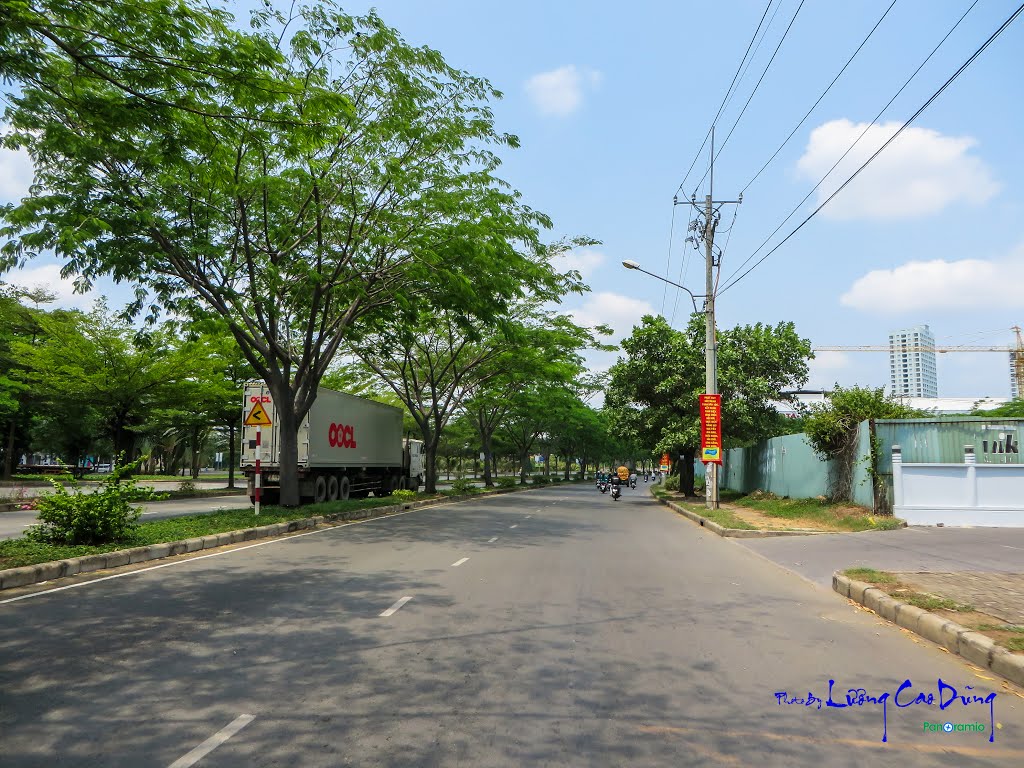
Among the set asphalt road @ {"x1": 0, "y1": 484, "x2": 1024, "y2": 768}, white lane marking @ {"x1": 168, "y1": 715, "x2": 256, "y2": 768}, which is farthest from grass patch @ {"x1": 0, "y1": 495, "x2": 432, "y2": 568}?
white lane marking @ {"x1": 168, "y1": 715, "x2": 256, "y2": 768}

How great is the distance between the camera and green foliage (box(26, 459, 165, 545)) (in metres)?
11.0

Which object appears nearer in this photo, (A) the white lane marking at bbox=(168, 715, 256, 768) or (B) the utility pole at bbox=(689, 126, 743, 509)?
(A) the white lane marking at bbox=(168, 715, 256, 768)

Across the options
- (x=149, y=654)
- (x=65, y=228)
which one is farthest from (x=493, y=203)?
(x=149, y=654)

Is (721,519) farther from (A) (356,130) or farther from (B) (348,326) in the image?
Answer: (A) (356,130)

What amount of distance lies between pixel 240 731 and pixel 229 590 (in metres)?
4.79

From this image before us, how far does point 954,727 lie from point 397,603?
5058mm

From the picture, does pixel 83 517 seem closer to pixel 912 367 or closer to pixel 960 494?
pixel 960 494

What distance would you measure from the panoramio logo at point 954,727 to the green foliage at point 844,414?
14847 millimetres

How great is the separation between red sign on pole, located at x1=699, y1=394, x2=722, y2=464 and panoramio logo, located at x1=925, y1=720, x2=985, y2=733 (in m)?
17.7

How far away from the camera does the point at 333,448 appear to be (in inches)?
946

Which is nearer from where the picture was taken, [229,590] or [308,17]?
[229,590]

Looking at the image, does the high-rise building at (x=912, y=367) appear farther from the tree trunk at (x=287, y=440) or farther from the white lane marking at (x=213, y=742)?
the white lane marking at (x=213, y=742)

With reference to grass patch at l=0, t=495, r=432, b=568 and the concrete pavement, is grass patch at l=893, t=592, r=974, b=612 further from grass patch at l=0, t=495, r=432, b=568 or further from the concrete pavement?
grass patch at l=0, t=495, r=432, b=568

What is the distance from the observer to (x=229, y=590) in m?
8.49
